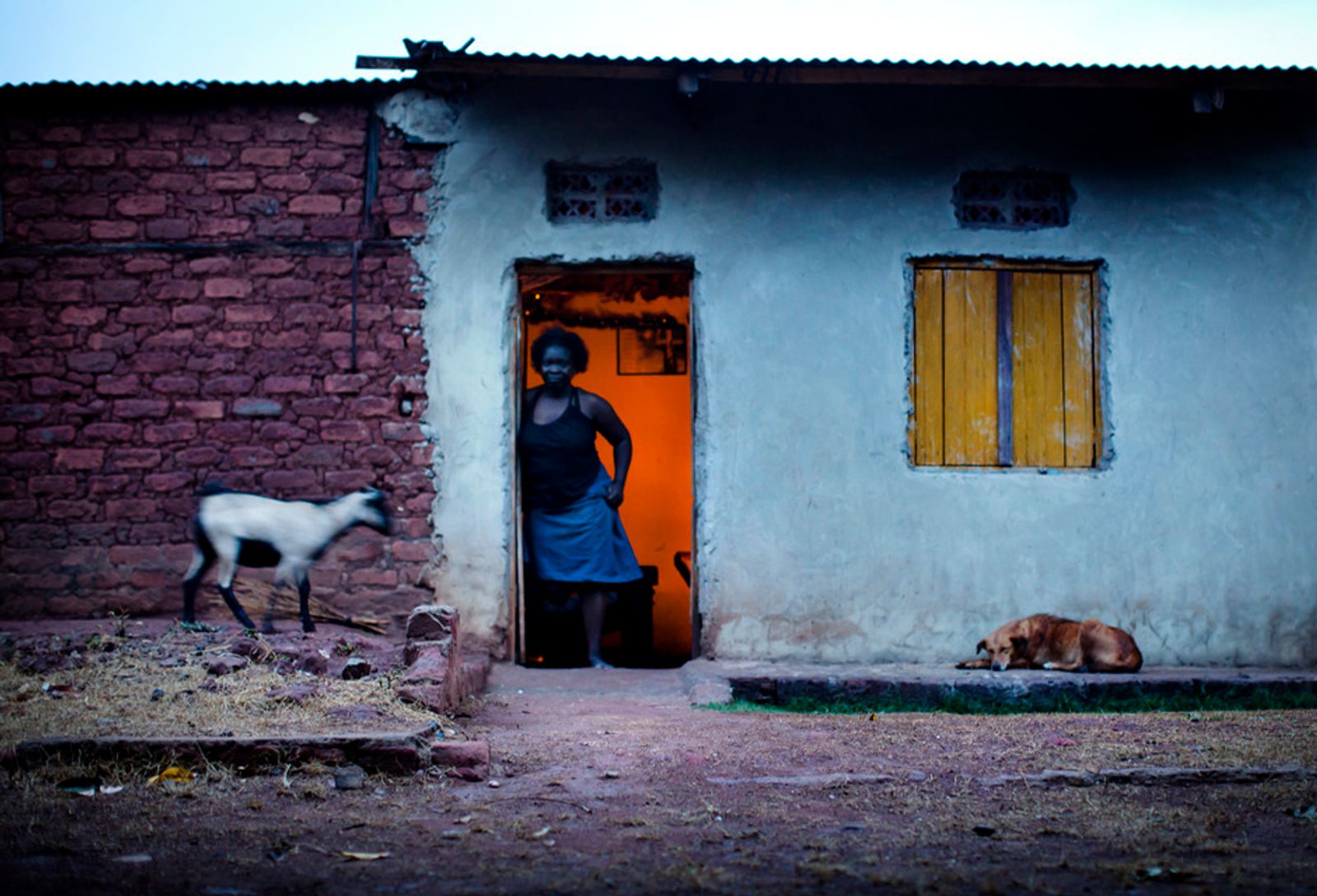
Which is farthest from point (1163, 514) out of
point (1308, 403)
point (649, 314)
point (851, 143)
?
point (649, 314)

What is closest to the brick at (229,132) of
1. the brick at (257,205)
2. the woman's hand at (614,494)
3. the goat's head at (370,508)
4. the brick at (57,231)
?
the brick at (257,205)

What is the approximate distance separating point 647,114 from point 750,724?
158 inches

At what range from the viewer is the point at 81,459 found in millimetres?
7516

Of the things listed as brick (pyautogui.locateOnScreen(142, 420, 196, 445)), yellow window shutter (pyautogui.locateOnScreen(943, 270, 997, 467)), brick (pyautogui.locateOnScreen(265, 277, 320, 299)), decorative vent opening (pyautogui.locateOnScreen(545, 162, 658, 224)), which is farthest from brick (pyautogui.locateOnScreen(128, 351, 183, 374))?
yellow window shutter (pyautogui.locateOnScreen(943, 270, 997, 467))

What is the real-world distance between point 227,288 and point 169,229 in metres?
0.52

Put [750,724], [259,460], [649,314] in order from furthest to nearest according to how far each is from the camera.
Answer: [649,314] → [259,460] → [750,724]

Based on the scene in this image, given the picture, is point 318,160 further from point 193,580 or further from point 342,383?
point 193,580

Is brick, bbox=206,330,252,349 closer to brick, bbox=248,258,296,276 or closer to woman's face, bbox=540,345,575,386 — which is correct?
brick, bbox=248,258,296,276

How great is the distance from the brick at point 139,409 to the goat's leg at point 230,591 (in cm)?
117

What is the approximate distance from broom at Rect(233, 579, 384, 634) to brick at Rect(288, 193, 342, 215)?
2.27 metres

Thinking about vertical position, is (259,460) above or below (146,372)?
below

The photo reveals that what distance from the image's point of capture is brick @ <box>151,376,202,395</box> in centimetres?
756

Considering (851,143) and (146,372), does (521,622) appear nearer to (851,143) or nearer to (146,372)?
(146,372)

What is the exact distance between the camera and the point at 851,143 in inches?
309
